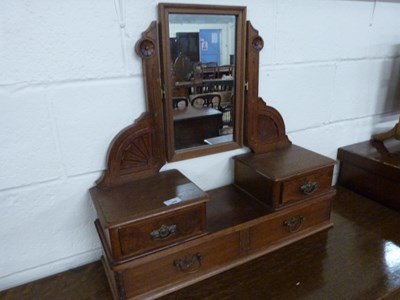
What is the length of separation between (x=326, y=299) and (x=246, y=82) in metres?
0.67

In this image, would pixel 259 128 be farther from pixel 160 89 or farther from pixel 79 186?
pixel 79 186

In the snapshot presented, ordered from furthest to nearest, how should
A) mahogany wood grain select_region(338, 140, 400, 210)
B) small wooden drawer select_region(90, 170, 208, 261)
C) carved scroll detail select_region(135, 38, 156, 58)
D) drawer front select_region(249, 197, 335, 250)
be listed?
mahogany wood grain select_region(338, 140, 400, 210), drawer front select_region(249, 197, 335, 250), carved scroll detail select_region(135, 38, 156, 58), small wooden drawer select_region(90, 170, 208, 261)

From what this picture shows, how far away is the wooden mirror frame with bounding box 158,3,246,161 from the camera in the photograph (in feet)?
2.76

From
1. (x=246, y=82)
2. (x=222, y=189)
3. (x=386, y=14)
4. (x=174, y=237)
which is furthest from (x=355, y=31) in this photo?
(x=174, y=237)

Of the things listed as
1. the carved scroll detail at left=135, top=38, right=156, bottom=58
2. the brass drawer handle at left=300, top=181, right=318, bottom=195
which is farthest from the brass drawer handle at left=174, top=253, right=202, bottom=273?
the carved scroll detail at left=135, top=38, right=156, bottom=58

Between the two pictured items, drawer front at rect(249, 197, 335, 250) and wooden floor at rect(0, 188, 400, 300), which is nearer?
wooden floor at rect(0, 188, 400, 300)

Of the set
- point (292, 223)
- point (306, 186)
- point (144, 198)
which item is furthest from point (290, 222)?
→ point (144, 198)

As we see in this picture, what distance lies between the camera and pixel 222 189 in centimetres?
109

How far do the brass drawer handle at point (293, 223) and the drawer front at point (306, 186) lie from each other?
0.07 meters

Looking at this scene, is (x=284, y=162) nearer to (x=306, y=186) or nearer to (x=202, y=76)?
(x=306, y=186)

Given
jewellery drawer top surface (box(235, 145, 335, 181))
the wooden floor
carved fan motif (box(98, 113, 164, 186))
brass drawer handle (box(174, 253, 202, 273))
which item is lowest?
the wooden floor

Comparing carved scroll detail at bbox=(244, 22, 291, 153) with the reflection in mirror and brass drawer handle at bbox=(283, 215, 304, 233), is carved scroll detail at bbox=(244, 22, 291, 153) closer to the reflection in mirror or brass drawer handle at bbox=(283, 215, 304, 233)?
the reflection in mirror

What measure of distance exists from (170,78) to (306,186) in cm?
54

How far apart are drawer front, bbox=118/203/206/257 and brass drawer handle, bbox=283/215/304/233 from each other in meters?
0.31
